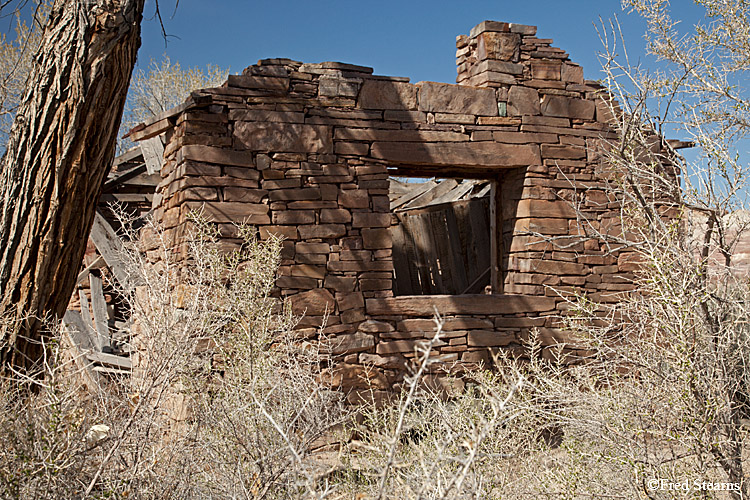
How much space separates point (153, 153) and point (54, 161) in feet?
12.7

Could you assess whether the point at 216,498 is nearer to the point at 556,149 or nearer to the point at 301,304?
the point at 301,304

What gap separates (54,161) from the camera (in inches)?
138

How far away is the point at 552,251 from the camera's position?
600 centimetres

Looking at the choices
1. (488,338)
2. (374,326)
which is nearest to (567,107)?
(488,338)

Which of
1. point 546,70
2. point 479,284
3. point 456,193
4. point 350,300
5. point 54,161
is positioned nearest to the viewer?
point 54,161

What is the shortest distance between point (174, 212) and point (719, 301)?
385 cm

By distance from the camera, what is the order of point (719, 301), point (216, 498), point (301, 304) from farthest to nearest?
1. point (301, 304)
2. point (719, 301)
3. point (216, 498)

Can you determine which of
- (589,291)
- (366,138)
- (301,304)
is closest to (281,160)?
(366,138)

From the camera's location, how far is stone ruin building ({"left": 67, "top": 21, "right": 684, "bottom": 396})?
5211 mm

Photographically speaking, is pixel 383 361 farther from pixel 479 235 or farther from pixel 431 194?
pixel 431 194

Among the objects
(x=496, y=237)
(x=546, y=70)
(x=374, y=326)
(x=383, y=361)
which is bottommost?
(x=383, y=361)

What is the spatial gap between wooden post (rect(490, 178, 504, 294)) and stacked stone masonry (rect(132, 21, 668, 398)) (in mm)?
57

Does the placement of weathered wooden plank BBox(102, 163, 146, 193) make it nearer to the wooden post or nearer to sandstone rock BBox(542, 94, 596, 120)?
the wooden post

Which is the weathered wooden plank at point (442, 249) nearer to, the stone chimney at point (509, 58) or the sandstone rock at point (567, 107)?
the stone chimney at point (509, 58)
